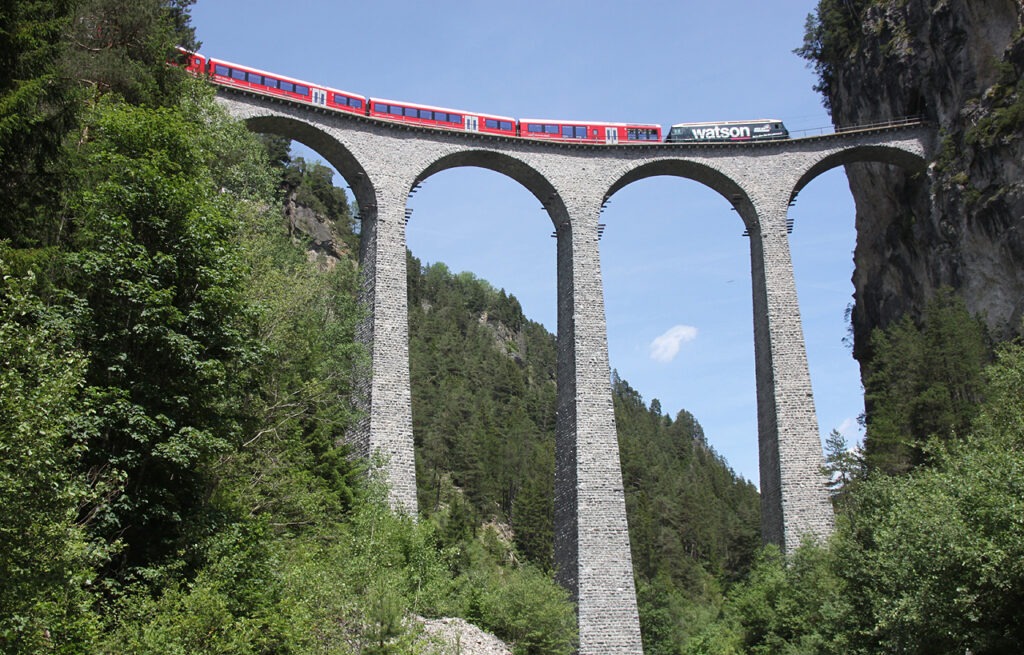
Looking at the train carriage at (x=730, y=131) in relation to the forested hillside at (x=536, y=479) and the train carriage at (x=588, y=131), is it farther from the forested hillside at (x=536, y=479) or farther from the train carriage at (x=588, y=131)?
the forested hillside at (x=536, y=479)

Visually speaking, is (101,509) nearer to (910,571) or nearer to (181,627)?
(181,627)

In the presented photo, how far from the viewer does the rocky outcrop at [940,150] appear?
3428 cm

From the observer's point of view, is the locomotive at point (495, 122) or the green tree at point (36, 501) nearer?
the green tree at point (36, 501)

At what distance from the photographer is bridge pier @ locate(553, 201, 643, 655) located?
30.5 m

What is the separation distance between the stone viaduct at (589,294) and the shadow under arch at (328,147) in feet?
0.25

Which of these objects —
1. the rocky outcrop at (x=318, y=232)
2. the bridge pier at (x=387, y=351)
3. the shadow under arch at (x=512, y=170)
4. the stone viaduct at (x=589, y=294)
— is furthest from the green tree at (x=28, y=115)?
the rocky outcrop at (x=318, y=232)

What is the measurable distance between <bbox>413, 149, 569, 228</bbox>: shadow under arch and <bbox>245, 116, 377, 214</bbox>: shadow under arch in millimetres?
2315

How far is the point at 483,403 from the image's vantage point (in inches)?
3221

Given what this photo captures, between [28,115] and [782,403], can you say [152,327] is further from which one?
[782,403]

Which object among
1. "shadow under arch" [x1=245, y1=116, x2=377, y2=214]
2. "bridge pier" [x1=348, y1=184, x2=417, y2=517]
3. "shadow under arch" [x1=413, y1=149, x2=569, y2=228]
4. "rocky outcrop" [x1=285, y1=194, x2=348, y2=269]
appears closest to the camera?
"bridge pier" [x1=348, y1=184, x2=417, y2=517]

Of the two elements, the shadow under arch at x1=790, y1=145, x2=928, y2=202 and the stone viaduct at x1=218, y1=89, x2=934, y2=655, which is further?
the shadow under arch at x1=790, y1=145, x2=928, y2=202

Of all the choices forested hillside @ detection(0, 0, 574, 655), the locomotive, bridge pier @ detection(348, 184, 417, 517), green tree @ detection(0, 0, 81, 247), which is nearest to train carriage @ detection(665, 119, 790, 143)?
the locomotive

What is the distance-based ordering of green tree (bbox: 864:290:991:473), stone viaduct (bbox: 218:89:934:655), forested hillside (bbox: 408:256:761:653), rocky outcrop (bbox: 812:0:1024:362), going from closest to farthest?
stone viaduct (bbox: 218:89:934:655)
green tree (bbox: 864:290:991:473)
rocky outcrop (bbox: 812:0:1024:362)
forested hillside (bbox: 408:256:761:653)

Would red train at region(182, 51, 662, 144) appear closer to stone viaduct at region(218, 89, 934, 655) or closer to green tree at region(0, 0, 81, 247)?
stone viaduct at region(218, 89, 934, 655)
